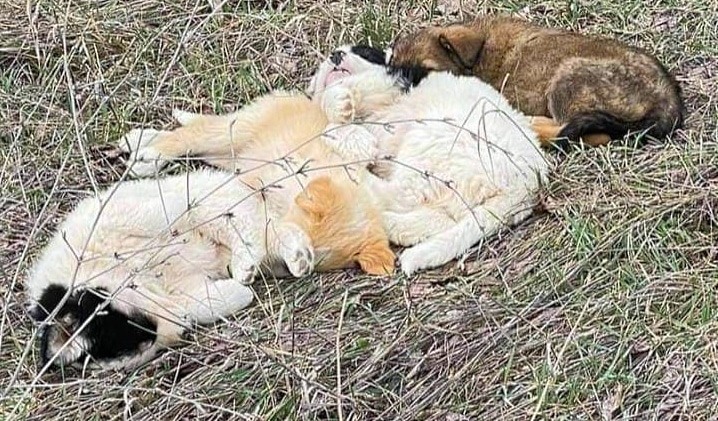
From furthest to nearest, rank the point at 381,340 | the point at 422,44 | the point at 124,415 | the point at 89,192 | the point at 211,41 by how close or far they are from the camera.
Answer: the point at 211,41
the point at 422,44
the point at 89,192
the point at 381,340
the point at 124,415

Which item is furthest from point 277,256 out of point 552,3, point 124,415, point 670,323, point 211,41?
point 552,3

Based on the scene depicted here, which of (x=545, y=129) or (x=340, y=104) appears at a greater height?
(x=340, y=104)

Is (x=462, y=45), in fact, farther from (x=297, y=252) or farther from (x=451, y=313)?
(x=451, y=313)

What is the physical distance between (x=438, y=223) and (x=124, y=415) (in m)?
1.51

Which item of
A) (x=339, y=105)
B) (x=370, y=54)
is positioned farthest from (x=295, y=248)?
(x=370, y=54)

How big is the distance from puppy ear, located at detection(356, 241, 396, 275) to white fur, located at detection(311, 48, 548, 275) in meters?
0.07

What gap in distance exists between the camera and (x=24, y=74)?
579 cm

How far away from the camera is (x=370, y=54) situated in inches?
208

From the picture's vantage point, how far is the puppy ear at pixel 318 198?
4.26 m

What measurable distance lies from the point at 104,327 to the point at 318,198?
99cm

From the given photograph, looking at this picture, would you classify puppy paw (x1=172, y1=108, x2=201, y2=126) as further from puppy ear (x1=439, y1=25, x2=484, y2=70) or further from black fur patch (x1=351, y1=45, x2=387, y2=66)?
puppy ear (x1=439, y1=25, x2=484, y2=70)

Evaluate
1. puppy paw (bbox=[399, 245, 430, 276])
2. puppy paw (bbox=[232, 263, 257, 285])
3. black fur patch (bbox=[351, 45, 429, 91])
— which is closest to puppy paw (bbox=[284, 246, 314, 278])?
puppy paw (bbox=[232, 263, 257, 285])

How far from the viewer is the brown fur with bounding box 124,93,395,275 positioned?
14.0ft

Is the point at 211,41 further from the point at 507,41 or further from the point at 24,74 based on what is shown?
the point at 507,41
